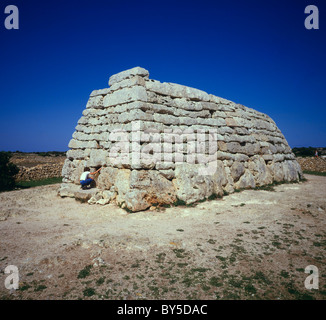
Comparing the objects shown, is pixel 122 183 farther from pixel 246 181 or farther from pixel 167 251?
pixel 246 181

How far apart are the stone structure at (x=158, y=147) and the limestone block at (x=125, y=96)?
34 mm

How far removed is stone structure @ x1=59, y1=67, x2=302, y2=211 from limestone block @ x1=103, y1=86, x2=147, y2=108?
3 cm

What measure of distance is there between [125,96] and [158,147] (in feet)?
7.47

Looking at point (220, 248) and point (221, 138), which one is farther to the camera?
point (221, 138)

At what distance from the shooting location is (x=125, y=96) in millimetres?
7938

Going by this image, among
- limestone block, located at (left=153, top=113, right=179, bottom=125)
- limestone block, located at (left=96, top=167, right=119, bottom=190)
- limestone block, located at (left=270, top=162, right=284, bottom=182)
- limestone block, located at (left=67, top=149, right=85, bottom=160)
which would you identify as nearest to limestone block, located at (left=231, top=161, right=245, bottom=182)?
limestone block, located at (left=270, top=162, right=284, bottom=182)

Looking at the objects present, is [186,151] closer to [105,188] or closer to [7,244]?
[105,188]

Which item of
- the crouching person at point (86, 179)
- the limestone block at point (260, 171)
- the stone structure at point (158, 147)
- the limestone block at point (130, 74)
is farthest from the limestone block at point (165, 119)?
the limestone block at point (260, 171)

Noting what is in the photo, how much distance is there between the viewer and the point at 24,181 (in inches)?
531

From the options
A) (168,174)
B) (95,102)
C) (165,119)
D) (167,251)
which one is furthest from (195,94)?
(167,251)

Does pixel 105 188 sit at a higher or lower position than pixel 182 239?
higher

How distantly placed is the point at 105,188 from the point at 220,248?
511 centimetres

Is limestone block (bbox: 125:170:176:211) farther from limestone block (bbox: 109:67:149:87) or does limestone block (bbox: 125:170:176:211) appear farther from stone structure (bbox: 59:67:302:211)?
limestone block (bbox: 109:67:149:87)
